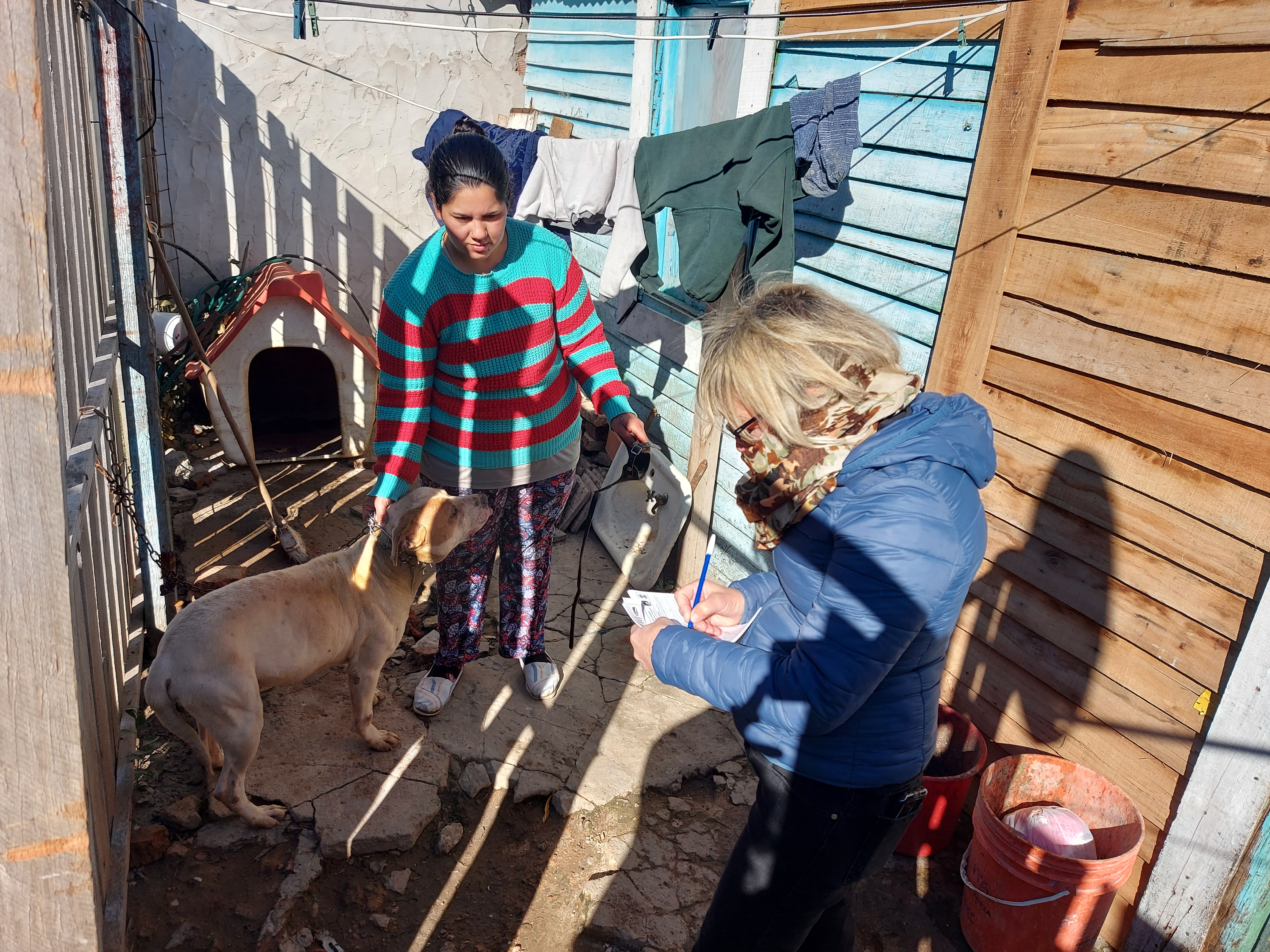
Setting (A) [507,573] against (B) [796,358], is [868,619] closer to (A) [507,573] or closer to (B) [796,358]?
(B) [796,358]

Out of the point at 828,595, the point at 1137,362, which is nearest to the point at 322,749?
the point at 828,595

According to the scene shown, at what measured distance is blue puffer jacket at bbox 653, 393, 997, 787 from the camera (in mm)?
1605

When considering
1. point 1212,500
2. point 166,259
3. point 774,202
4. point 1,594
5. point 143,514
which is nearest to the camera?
point 1,594

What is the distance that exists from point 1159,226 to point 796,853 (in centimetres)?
228

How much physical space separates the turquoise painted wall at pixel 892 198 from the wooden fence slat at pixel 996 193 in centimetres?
11

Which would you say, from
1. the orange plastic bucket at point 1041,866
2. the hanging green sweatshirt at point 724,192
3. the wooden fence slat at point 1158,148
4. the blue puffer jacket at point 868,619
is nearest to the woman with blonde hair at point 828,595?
the blue puffer jacket at point 868,619

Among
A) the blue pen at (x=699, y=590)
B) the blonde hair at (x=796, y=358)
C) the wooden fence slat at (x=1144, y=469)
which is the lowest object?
the blue pen at (x=699, y=590)

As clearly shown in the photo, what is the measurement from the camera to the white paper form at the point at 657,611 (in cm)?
233

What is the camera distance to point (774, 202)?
376 centimetres

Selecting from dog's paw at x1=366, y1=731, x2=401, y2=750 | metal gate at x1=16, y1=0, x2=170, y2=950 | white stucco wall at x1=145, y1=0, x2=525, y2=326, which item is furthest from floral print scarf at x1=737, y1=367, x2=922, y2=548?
white stucco wall at x1=145, y1=0, x2=525, y2=326

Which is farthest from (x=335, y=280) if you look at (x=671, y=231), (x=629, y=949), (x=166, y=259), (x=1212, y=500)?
(x=1212, y=500)

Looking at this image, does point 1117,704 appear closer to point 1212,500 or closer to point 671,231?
point 1212,500

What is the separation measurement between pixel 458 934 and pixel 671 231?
14.2 feet

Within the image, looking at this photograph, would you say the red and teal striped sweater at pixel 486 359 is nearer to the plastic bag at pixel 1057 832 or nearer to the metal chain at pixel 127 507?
the metal chain at pixel 127 507
